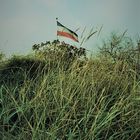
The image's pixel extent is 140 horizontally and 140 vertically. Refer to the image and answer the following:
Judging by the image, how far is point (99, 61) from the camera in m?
6.79

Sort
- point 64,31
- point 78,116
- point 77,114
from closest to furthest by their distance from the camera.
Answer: point 77,114 < point 78,116 < point 64,31

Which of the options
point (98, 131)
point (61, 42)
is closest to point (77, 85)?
point (98, 131)

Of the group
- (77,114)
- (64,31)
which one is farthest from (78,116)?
(64,31)

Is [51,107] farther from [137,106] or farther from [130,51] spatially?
[130,51]

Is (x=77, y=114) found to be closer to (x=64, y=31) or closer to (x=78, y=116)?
(x=78, y=116)

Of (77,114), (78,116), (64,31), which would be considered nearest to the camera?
(77,114)

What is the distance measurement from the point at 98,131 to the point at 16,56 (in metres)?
7.13

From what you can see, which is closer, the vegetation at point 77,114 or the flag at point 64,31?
the vegetation at point 77,114

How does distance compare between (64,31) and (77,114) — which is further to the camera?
(64,31)

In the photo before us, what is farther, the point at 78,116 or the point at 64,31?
the point at 64,31

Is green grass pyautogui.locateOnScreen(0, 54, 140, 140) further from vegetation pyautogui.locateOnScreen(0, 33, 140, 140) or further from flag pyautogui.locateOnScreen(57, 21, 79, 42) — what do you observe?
flag pyautogui.locateOnScreen(57, 21, 79, 42)

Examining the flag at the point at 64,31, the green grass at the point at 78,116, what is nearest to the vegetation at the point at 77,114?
the green grass at the point at 78,116

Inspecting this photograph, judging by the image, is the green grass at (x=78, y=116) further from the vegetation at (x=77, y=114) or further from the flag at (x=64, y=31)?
the flag at (x=64, y=31)

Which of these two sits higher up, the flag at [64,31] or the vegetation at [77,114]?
the flag at [64,31]
